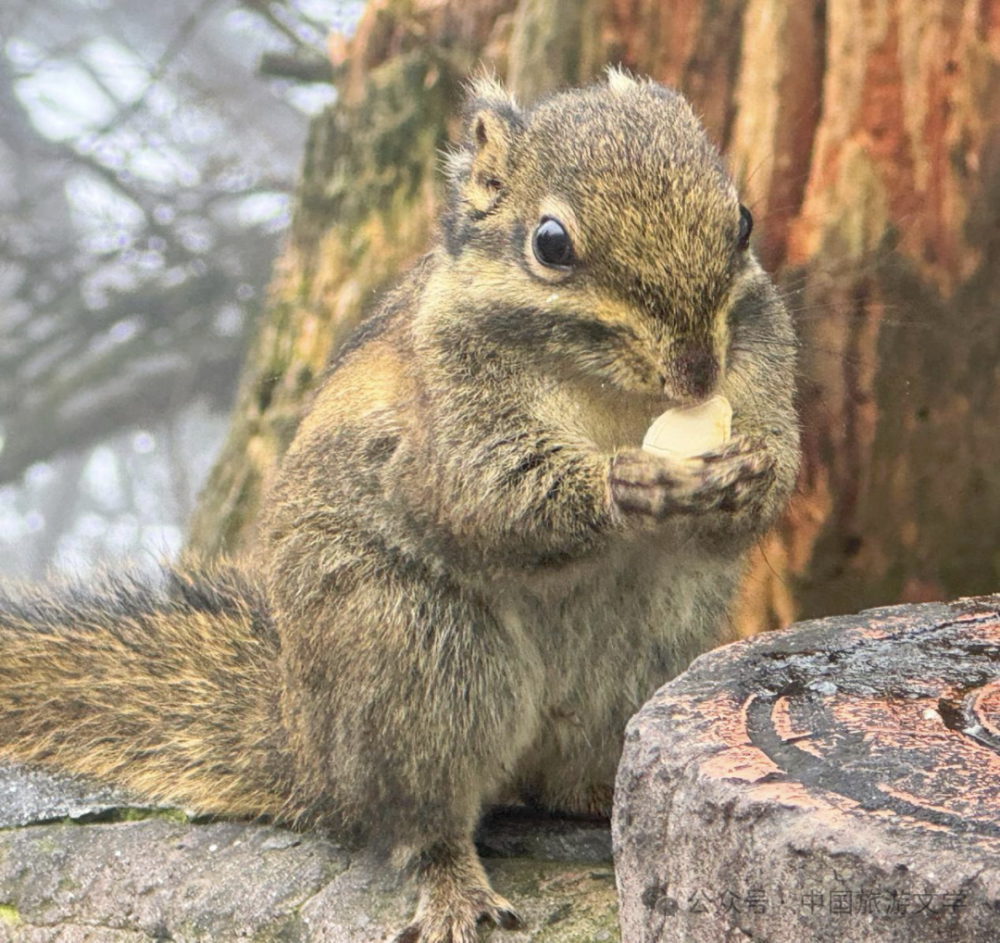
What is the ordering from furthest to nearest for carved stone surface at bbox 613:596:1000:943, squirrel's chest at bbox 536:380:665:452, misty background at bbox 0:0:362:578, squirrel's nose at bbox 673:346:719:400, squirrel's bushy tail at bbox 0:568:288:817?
1. misty background at bbox 0:0:362:578
2. squirrel's bushy tail at bbox 0:568:288:817
3. squirrel's chest at bbox 536:380:665:452
4. squirrel's nose at bbox 673:346:719:400
5. carved stone surface at bbox 613:596:1000:943

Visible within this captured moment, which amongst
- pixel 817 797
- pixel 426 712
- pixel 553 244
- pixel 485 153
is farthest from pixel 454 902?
pixel 485 153

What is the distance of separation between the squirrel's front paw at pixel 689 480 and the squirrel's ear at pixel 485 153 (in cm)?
49

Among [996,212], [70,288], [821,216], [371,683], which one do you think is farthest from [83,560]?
[70,288]

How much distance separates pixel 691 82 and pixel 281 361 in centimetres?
158

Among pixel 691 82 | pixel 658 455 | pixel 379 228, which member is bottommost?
pixel 658 455

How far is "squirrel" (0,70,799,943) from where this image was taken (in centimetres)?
189

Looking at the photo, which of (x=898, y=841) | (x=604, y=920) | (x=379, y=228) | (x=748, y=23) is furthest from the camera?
(x=379, y=228)

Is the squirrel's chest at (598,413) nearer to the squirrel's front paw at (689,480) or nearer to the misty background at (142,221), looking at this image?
the squirrel's front paw at (689,480)

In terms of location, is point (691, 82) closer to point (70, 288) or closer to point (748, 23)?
point (748, 23)

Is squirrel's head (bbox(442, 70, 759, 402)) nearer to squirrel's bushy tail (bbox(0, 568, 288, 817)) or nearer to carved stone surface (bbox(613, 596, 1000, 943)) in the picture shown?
carved stone surface (bbox(613, 596, 1000, 943))

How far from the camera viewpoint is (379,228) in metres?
4.04

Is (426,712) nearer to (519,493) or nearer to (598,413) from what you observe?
(519,493)

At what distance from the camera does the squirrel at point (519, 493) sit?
6.20 ft

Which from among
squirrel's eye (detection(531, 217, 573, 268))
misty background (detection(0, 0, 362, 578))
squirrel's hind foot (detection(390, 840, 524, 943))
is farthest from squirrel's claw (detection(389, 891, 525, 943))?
misty background (detection(0, 0, 362, 578))
